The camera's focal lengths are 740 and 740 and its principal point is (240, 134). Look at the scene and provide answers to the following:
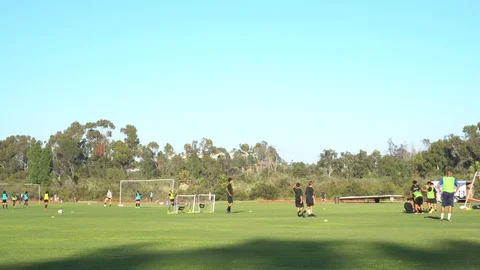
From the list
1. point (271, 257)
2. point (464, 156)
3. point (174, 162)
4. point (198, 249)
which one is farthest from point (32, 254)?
point (174, 162)

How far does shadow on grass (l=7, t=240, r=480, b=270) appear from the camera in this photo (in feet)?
46.4

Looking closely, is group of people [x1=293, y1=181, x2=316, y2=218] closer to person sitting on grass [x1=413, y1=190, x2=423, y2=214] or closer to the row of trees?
person sitting on grass [x1=413, y1=190, x2=423, y2=214]

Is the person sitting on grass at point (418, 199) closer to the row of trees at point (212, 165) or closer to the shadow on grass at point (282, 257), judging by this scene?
the shadow on grass at point (282, 257)

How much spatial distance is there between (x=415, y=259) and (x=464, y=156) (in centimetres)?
10265

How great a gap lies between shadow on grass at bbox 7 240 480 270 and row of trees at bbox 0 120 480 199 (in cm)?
7458

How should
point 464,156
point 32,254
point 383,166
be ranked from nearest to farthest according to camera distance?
point 32,254 → point 464,156 → point 383,166

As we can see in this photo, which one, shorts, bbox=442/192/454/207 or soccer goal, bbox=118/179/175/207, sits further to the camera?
soccer goal, bbox=118/179/175/207

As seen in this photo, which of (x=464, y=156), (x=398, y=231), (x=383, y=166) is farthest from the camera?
(x=383, y=166)

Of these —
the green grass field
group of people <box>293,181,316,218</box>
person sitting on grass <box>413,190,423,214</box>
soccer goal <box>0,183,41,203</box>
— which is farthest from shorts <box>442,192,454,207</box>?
soccer goal <box>0,183,41,203</box>

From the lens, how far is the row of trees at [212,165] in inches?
4129

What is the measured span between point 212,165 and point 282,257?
119520mm

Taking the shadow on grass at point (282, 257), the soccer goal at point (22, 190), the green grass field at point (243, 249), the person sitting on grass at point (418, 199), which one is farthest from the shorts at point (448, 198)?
the soccer goal at point (22, 190)

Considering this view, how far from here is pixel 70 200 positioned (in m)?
107

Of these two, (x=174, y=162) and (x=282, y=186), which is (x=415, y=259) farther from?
(x=174, y=162)
